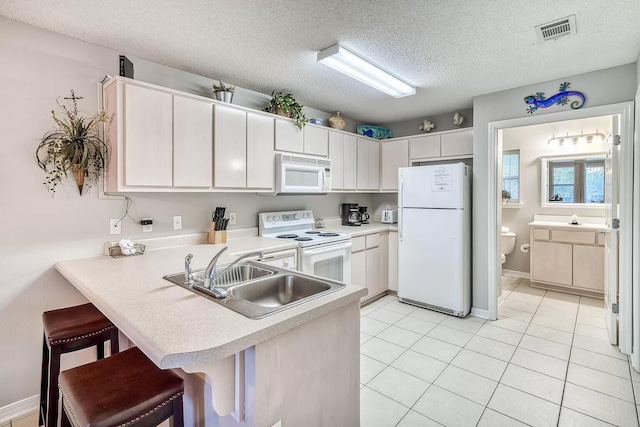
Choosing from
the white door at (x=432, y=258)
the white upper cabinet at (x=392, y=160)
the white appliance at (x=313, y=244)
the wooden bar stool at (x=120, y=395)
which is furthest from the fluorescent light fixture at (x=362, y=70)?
the wooden bar stool at (x=120, y=395)

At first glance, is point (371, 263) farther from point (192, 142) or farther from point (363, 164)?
point (192, 142)

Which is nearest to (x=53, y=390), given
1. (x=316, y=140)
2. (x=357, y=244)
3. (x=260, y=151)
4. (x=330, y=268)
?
(x=260, y=151)

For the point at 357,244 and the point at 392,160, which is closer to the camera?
the point at 357,244

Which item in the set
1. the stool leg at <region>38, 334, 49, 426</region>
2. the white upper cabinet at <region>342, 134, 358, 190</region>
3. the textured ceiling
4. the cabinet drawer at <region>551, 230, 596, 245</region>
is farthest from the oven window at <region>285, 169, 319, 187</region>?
the cabinet drawer at <region>551, 230, 596, 245</region>

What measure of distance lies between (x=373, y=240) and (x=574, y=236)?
2.61 metres

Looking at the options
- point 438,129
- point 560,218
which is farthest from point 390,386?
point 560,218

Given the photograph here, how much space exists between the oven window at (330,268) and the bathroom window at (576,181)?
11.5 feet

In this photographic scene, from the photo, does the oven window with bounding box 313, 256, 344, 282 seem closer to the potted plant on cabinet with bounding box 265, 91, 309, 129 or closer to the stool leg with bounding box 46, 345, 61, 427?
the potted plant on cabinet with bounding box 265, 91, 309, 129

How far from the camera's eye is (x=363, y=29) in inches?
81.8

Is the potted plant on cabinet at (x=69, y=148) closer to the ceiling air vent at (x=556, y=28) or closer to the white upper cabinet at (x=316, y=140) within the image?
the white upper cabinet at (x=316, y=140)

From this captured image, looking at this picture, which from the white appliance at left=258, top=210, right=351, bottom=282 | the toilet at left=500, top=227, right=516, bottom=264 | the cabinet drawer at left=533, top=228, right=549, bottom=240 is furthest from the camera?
the toilet at left=500, top=227, right=516, bottom=264

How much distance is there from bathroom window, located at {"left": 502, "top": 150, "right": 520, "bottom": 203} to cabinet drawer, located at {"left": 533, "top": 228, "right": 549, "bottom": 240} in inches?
26.5

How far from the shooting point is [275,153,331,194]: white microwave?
3137 millimetres

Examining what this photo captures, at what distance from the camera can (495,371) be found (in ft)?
7.96
